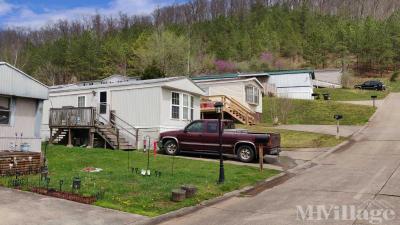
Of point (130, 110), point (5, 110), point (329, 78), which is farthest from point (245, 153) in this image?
point (329, 78)

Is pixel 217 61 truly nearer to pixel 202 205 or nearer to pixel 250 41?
pixel 250 41

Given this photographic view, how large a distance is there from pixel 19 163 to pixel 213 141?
27.8ft

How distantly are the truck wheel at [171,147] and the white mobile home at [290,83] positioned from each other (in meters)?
32.3

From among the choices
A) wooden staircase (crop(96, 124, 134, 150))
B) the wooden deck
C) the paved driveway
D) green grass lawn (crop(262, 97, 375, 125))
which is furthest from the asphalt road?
green grass lawn (crop(262, 97, 375, 125))

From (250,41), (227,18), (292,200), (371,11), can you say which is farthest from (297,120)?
(371,11)

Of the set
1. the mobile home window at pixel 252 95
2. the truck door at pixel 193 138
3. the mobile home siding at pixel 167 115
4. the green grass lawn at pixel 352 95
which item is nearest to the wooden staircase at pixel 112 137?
the mobile home siding at pixel 167 115

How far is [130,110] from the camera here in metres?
24.8

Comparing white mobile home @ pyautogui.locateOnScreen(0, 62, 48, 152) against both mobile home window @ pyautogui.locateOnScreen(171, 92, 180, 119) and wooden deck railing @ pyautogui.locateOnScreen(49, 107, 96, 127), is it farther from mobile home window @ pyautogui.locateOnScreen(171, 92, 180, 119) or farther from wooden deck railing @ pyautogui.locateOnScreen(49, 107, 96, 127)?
mobile home window @ pyautogui.locateOnScreen(171, 92, 180, 119)

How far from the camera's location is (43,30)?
308 ft

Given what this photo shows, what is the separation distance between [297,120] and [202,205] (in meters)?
29.2

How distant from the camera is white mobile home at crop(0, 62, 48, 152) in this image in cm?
1719

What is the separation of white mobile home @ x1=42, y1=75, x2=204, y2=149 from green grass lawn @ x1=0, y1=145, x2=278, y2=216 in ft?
15.1

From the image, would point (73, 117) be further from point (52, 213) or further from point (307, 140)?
point (52, 213)

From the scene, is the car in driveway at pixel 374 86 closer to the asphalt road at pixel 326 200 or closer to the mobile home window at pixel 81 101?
the asphalt road at pixel 326 200
